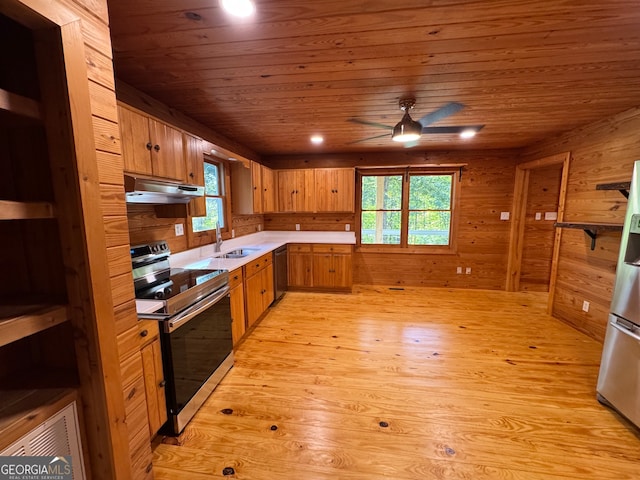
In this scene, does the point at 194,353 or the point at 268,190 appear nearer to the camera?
the point at 194,353

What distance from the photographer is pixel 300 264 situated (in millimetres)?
4473

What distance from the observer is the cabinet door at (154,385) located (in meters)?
1.49

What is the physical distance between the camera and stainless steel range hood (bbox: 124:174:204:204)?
1569 mm

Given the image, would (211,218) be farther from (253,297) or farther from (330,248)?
(330,248)

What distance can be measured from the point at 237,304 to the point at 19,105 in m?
2.15

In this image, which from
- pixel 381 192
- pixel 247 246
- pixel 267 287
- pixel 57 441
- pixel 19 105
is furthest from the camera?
pixel 381 192

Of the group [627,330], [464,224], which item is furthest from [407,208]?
[627,330]

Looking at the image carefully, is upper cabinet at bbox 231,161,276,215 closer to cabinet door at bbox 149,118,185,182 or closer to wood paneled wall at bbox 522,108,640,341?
cabinet door at bbox 149,118,185,182

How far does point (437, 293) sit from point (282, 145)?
3.52 meters

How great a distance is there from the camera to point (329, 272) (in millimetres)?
4422

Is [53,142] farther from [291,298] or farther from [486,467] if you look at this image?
[291,298]

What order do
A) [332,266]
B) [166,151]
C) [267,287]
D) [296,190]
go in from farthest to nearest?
[296,190] → [332,266] → [267,287] → [166,151]

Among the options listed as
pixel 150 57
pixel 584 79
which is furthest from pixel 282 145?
pixel 584 79

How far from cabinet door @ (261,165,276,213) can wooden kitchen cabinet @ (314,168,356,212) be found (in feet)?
2.42
